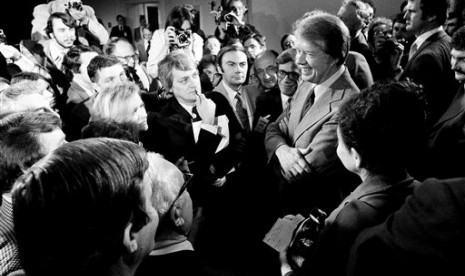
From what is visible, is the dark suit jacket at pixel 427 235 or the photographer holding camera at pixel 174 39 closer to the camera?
the dark suit jacket at pixel 427 235

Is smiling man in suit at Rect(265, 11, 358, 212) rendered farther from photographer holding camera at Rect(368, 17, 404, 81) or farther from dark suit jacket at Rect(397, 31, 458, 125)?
photographer holding camera at Rect(368, 17, 404, 81)

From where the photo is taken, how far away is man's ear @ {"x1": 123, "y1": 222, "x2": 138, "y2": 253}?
880mm

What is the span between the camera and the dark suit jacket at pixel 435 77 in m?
2.50

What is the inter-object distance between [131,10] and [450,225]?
1024cm

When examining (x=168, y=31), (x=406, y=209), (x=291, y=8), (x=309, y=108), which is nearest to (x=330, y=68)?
(x=309, y=108)

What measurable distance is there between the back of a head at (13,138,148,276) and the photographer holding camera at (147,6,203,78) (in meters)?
3.23

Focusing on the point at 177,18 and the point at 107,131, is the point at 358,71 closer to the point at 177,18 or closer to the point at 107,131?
the point at 107,131

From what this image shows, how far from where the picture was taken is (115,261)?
883mm

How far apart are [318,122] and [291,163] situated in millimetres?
269

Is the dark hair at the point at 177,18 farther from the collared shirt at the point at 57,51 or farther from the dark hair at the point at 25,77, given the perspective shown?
the dark hair at the point at 25,77

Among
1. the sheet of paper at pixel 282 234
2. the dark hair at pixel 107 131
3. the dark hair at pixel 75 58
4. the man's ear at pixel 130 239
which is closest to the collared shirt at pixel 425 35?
the sheet of paper at pixel 282 234

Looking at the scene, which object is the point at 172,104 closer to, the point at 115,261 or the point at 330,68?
the point at 330,68

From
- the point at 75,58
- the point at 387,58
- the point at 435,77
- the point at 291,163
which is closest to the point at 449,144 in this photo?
the point at 435,77

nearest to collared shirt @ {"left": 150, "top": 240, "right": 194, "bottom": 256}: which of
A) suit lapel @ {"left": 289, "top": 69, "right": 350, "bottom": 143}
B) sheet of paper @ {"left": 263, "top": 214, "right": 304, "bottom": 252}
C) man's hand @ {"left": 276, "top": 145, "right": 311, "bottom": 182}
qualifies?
sheet of paper @ {"left": 263, "top": 214, "right": 304, "bottom": 252}
